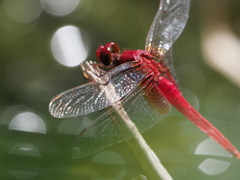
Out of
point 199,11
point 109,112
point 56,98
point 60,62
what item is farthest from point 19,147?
point 199,11

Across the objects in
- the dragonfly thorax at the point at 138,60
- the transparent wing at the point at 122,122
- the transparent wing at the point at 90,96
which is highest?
the dragonfly thorax at the point at 138,60

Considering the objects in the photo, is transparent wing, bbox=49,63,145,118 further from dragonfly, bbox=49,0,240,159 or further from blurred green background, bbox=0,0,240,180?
blurred green background, bbox=0,0,240,180

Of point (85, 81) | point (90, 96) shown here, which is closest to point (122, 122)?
point (90, 96)

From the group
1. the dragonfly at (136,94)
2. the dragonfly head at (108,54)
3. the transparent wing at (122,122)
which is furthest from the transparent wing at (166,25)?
the transparent wing at (122,122)

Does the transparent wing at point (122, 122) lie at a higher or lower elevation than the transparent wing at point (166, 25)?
lower

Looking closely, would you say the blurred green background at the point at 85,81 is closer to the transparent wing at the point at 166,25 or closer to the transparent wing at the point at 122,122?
the transparent wing at the point at 122,122

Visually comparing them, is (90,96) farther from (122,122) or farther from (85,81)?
(85,81)

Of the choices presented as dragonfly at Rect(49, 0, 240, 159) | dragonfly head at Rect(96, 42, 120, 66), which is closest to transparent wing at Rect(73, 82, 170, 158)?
dragonfly at Rect(49, 0, 240, 159)

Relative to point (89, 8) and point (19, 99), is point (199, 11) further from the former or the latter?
point (19, 99)
